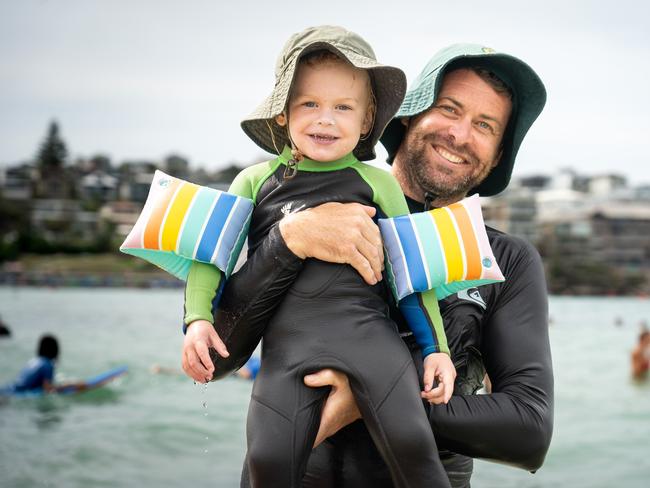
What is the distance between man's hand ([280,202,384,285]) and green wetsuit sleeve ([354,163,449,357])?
Answer: 0.45 ft

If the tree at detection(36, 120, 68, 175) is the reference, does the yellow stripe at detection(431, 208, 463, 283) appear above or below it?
above

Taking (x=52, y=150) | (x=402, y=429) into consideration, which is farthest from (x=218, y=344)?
(x=52, y=150)

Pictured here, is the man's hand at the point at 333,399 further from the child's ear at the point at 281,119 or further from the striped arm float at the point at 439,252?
the child's ear at the point at 281,119

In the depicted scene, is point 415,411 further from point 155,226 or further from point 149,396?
point 149,396

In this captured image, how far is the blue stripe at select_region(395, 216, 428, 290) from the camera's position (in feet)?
6.89

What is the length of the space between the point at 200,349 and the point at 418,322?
59cm

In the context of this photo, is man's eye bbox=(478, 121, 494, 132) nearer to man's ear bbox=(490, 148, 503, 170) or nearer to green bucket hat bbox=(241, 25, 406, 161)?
man's ear bbox=(490, 148, 503, 170)

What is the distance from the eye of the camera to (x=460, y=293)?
2387mm

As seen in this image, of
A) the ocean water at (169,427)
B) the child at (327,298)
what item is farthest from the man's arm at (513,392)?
the ocean water at (169,427)

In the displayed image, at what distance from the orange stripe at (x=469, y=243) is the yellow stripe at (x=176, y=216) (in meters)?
0.74

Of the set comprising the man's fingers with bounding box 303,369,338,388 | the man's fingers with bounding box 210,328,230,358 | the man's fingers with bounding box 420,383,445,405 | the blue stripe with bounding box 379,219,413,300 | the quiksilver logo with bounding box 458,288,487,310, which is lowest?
the man's fingers with bounding box 420,383,445,405

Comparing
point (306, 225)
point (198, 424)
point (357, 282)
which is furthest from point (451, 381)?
point (198, 424)

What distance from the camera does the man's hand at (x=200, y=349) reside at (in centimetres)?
200

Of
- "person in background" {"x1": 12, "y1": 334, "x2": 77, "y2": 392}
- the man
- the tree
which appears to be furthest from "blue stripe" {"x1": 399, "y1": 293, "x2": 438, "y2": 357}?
the tree
